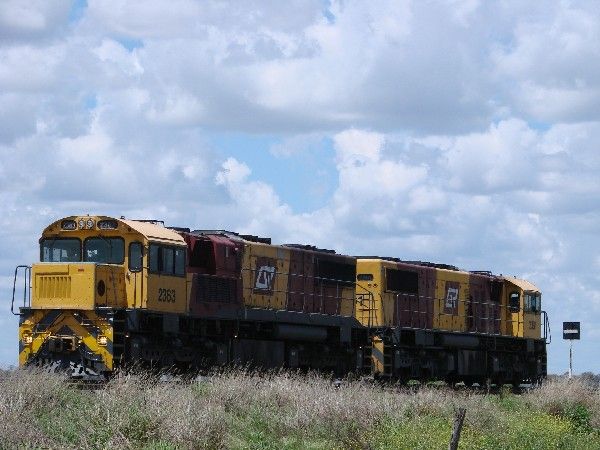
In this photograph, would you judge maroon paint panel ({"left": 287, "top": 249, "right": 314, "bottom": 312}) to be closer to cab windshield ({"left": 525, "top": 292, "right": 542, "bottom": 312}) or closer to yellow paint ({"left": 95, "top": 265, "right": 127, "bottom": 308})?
yellow paint ({"left": 95, "top": 265, "right": 127, "bottom": 308})

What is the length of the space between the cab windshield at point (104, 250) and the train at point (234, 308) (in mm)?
27

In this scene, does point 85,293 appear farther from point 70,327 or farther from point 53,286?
point 53,286

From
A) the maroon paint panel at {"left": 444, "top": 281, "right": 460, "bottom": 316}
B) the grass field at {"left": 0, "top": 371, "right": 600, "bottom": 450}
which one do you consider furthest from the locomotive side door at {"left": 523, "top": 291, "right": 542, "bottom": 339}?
the grass field at {"left": 0, "top": 371, "right": 600, "bottom": 450}

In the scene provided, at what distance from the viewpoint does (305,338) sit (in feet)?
98.4

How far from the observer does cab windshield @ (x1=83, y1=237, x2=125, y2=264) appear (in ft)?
83.2

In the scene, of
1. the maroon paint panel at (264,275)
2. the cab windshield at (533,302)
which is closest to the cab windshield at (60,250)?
the maroon paint panel at (264,275)

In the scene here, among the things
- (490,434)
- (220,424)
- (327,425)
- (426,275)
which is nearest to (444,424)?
(490,434)

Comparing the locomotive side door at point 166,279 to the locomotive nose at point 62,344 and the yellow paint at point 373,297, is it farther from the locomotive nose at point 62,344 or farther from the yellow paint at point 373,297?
the yellow paint at point 373,297

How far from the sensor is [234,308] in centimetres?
2766

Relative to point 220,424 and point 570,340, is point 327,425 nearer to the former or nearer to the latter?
point 220,424

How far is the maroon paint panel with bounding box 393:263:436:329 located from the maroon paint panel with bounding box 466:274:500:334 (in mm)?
2544

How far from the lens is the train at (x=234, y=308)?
24844mm

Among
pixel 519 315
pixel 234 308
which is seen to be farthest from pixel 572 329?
pixel 234 308

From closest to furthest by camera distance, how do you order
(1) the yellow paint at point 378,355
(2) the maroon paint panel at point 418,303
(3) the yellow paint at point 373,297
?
1. (1) the yellow paint at point 378,355
2. (3) the yellow paint at point 373,297
3. (2) the maroon paint panel at point 418,303
